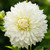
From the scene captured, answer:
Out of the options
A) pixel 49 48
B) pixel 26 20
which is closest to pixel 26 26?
pixel 26 20

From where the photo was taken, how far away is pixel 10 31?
65cm

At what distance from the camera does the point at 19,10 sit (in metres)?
0.64

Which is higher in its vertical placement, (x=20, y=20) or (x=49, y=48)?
(x=20, y=20)

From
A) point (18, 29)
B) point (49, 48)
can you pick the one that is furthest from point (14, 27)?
point (49, 48)

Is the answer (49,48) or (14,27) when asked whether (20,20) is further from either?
(49,48)

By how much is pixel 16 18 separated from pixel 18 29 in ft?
0.16

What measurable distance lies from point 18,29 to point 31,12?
0.09 m

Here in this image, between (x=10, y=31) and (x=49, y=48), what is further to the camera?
(x=49, y=48)

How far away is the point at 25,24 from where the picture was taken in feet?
2.13

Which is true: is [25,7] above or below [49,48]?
above

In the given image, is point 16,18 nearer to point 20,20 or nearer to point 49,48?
point 20,20

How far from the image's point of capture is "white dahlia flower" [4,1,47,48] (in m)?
0.63

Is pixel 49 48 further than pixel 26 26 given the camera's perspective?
Yes

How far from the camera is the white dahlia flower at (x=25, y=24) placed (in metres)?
0.63
